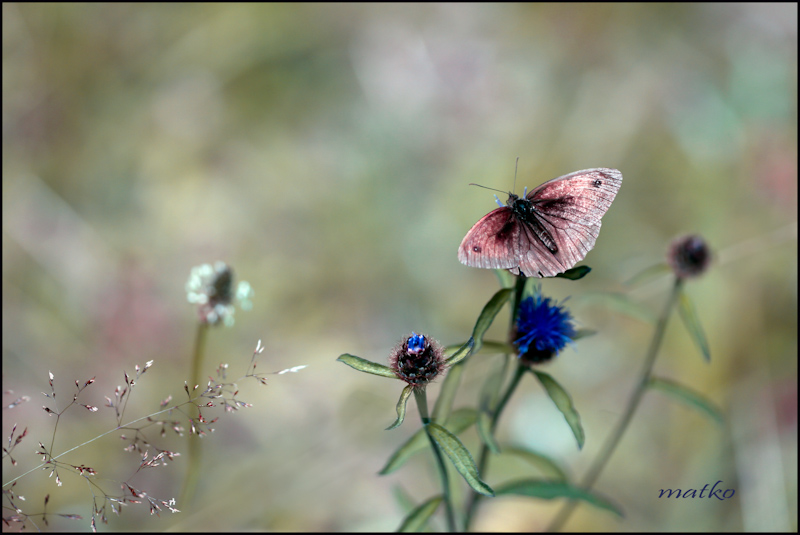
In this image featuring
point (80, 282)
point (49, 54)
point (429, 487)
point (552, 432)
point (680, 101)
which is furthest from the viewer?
point (680, 101)

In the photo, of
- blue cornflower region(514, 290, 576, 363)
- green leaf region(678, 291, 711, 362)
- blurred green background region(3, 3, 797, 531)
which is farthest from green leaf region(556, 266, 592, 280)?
blurred green background region(3, 3, 797, 531)

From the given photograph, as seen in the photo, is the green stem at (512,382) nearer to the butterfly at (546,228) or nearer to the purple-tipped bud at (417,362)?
the butterfly at (546,228)

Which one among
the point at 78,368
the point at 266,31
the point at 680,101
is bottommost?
the point at 78,368

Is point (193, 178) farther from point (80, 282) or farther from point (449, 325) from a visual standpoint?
point (449, 325)

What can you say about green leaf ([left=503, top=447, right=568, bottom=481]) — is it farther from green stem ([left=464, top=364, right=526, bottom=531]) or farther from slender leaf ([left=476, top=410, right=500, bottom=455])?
slender leaf ([left=476, top=410, right=500, bottom=455])

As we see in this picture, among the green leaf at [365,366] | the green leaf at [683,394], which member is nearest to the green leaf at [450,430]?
the green leaf at [365,366]

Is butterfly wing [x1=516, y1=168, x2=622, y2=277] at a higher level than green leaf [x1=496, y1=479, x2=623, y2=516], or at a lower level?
higher

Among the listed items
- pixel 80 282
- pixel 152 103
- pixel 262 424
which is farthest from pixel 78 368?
pixel 152 103

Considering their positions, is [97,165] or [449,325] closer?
[449,325]
